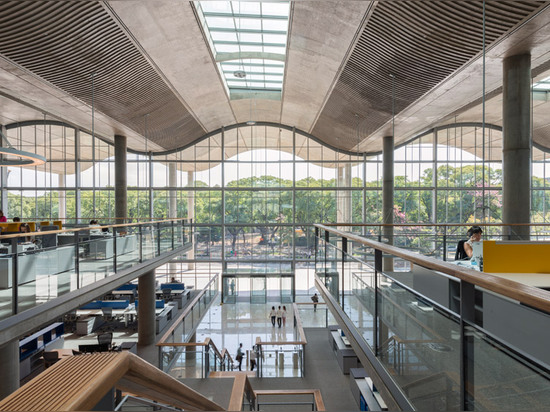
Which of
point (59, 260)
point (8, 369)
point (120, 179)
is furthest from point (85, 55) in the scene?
point (120, 179)

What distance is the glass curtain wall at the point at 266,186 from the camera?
19.9 meters

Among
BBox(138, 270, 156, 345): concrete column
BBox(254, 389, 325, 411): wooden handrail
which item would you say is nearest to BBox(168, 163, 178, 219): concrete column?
BBox(138, 270, 156, 345): concrete column

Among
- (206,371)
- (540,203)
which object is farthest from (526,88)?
(540,203)

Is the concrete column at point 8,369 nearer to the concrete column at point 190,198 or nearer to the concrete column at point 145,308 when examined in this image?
the concrete column at point 145,308

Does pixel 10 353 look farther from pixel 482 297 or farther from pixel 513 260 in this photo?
pixel 513 260

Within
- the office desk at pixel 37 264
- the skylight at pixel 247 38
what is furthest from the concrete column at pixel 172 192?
the office desk at pixel 37 264

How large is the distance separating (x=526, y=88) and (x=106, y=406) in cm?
924

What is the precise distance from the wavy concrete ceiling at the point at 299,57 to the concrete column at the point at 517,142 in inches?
17.0

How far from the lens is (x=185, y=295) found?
16172 millimetres

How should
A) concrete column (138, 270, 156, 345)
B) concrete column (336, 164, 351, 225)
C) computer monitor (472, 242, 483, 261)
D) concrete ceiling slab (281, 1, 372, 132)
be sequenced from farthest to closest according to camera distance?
concrete column (336, 164, 351, 225) → concrete column (138, 270, 156, 345) → concrete ceiling slab (281, 1, 372, 132) → computer monitor (472, 242, 483, 261)

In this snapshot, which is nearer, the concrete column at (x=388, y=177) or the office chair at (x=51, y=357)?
the office chair at (x=51, y=357)

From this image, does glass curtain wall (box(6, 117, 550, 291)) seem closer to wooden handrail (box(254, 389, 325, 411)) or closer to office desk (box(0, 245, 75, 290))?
wooden handrail (box(254, 389, 325, 411))

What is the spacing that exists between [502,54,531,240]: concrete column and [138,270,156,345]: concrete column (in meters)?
9.92

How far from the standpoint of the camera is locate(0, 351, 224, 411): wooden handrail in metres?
0.81
